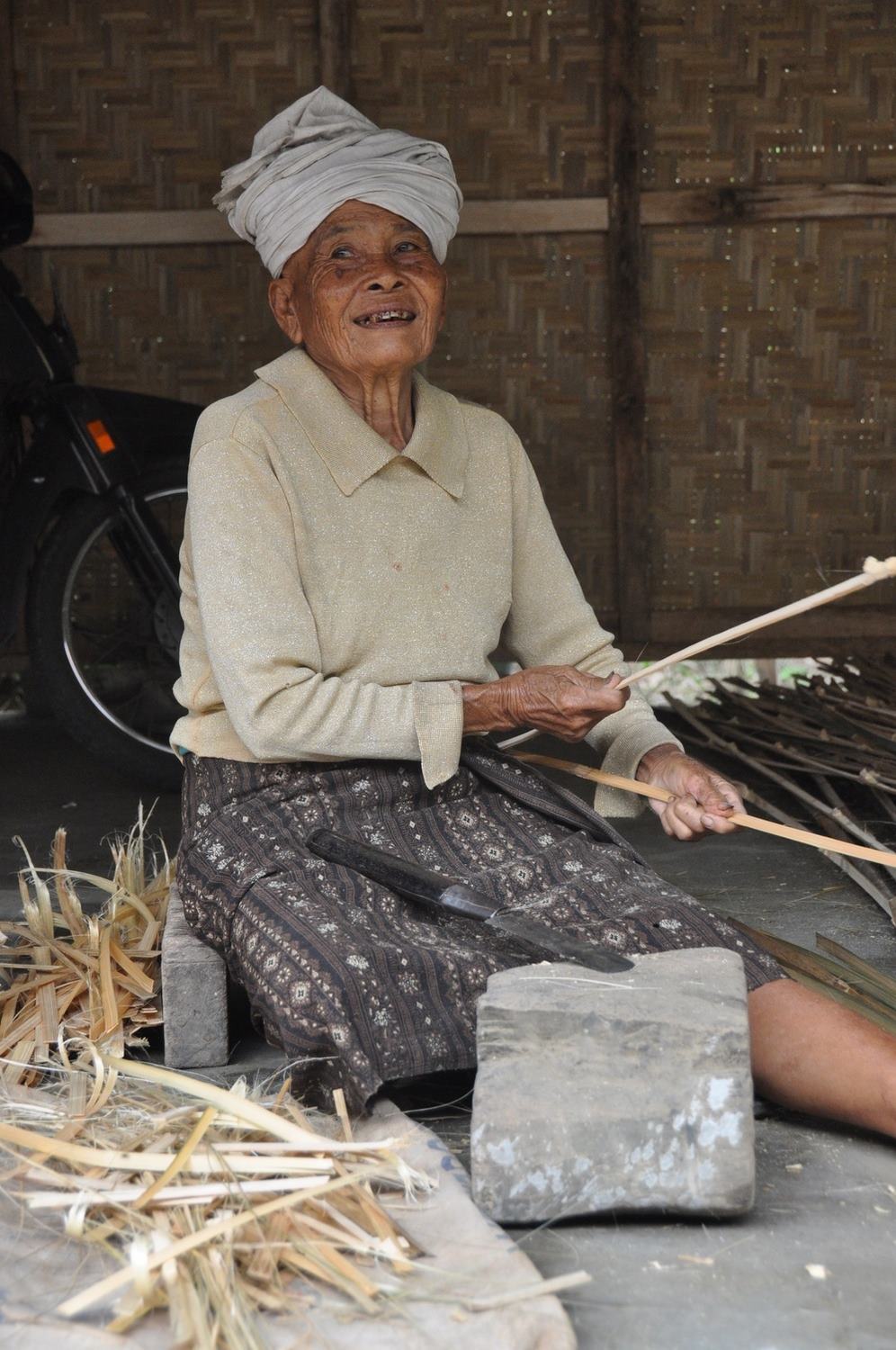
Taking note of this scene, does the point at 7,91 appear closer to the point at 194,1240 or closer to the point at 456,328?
the point at 456,328

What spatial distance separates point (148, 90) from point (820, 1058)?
3.29 meters

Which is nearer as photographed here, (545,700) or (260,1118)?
(260,1118)

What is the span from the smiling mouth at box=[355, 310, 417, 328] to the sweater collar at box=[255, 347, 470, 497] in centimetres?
11

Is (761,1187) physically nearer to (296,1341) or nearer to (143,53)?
(296,1341)

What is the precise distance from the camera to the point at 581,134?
405 cm

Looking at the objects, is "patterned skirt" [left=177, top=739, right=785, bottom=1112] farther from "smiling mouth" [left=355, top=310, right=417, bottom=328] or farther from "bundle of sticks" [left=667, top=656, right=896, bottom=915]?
"bundle of sticks" [left=667, top=656, right=896, bottom=915]

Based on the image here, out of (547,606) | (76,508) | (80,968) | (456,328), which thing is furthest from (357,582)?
(456,328)

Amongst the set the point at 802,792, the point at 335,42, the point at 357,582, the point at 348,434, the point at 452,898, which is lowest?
the point at 802,792

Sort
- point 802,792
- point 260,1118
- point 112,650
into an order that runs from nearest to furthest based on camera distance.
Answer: point 260,1118, point 802,792, point 112,650

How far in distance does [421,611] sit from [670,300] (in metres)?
2.27

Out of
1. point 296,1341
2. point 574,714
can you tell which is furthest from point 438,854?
point 296,1341

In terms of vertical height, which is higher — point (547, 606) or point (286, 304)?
point (286, 304)

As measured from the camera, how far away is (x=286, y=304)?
2.31 meters

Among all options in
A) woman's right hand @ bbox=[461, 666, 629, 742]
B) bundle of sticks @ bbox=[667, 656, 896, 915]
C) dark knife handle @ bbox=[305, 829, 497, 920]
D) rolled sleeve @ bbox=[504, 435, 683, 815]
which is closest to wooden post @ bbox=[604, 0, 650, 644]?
bundle of sticks @ bbox=[667, 656, 896, 915]
